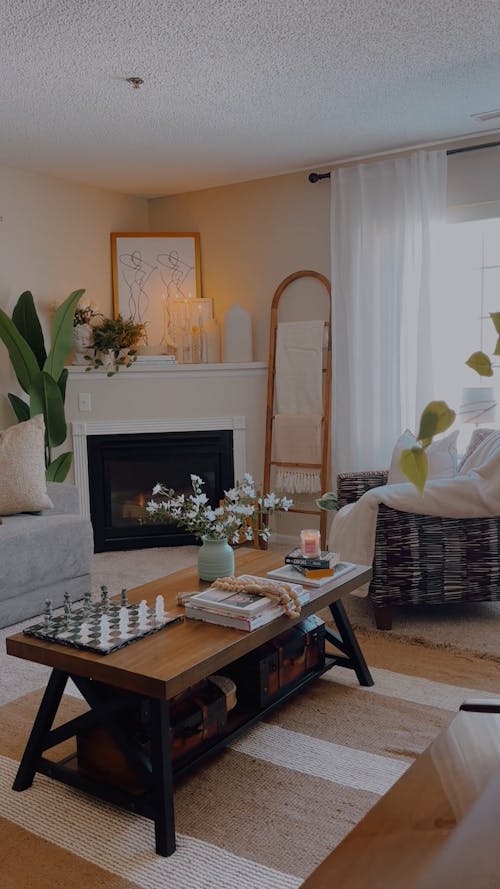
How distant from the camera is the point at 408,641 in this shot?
3.25 meters

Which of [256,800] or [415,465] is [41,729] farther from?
[415,465]

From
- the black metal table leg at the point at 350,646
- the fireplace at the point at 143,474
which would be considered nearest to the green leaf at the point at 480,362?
the black metal table leg at the point at 350,646

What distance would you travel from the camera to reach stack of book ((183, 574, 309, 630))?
2.23m

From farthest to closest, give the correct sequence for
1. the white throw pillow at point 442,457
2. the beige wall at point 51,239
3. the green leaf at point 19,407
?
the beige wall at point 51,239
the green leaf at point 19,407
the white throw pillow at point 442,457

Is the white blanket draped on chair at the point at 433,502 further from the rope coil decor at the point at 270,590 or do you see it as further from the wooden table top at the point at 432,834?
the wooden table top at the point at 432,834

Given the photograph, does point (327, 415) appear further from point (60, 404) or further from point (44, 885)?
point (44, 885)

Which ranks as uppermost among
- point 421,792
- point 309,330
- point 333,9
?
point 333,9

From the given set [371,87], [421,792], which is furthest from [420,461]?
[371,87]

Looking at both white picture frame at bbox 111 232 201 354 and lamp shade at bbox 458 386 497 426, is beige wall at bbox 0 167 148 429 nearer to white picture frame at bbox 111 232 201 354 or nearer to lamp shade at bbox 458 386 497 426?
white picture frame at bbox 111 232 201 354

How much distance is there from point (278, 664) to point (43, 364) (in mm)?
2787

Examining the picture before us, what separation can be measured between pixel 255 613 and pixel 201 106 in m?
2.60

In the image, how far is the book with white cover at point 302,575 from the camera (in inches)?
102

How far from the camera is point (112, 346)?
5.00 m

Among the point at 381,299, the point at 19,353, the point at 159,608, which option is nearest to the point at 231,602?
the point at 159,608
